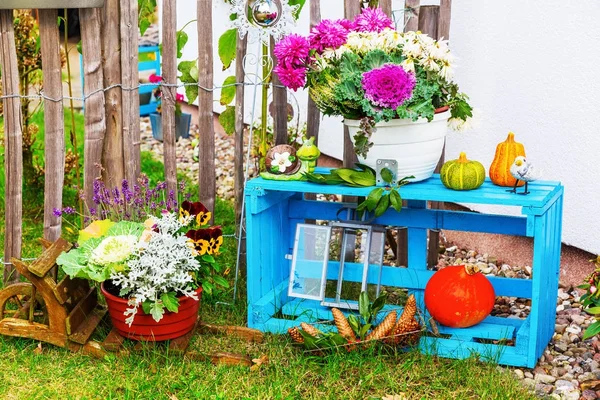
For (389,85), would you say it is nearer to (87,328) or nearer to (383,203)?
(383,203)

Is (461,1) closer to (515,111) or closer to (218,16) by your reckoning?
(515,111)

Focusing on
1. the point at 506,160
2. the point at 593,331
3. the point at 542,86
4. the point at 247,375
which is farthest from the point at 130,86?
the point at 593,331

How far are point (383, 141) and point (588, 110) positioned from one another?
118 centimetres

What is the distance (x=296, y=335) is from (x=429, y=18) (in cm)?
161

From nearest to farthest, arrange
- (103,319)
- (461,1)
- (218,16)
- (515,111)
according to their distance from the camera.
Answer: (103,319), (515,111), (461,1), (218,16)

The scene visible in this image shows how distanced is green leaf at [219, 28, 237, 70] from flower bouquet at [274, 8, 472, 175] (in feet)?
2.51

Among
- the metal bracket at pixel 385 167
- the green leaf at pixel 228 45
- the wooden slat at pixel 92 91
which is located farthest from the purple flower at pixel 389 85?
the wooden slat at pixel 92 91

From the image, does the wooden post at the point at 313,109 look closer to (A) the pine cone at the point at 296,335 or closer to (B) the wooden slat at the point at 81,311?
(A) the pine cone at the point at 296,335

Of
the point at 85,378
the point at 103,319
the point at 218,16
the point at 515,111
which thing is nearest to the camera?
the point at 85,378

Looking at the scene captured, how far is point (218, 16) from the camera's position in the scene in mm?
7219

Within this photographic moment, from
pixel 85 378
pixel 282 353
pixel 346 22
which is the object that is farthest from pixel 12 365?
pixel 346 22

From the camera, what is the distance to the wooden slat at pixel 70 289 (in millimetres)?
3350

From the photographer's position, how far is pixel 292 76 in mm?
3404

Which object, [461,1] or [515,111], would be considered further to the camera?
[461,1]
